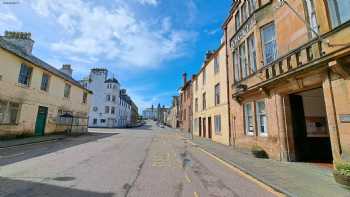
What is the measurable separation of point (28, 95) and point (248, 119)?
1987 cm

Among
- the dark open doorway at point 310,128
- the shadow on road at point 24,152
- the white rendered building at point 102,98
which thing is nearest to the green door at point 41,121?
the shadow on road at point 24,152

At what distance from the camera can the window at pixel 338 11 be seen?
22.4 feet

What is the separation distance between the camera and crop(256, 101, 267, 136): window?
1167 centimetres

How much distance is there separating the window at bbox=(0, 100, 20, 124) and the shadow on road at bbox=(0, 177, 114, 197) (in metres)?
13.0

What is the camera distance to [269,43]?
37.8ft

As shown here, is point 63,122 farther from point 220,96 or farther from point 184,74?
point 184,74

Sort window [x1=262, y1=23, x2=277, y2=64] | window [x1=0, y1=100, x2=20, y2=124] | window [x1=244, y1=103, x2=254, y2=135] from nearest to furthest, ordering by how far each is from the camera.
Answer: window [x1=262, y1=23, x2=277, y2=64]
window [x1=244, y1=103, x2=254, y2=135]
window [x1=0, y1=100, x2=20, y2=124]

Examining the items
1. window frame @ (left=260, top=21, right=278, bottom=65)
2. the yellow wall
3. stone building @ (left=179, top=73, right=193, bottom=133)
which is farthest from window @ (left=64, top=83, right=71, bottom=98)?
window frame @ (left=260, top=21, right=278, bottom=65)

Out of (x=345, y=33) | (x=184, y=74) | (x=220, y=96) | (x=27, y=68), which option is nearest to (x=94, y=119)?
(x=184, y=74)

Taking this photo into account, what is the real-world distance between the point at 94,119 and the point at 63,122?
29.7 m

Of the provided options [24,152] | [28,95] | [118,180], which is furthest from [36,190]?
[28,95]

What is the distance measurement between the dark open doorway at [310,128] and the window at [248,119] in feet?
10.1

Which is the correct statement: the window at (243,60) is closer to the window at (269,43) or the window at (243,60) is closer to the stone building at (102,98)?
the window at (269,43)

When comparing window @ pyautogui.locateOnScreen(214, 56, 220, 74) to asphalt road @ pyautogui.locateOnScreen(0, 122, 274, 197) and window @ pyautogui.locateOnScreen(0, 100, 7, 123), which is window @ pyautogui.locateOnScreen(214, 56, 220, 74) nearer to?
asphalt road @ pyautogui.locateOnScreen(0, 122, 274, 197)
